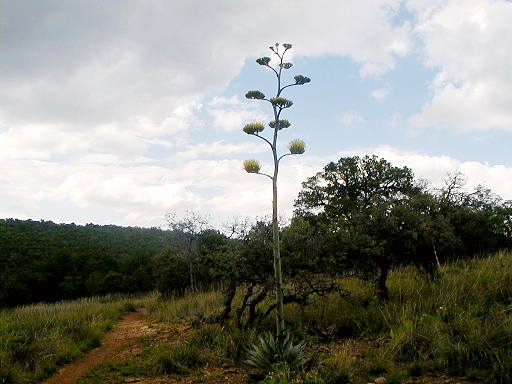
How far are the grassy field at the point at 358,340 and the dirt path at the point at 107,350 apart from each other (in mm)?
197

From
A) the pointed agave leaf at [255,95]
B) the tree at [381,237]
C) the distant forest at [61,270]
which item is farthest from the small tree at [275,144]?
the distant forest at [61,270]

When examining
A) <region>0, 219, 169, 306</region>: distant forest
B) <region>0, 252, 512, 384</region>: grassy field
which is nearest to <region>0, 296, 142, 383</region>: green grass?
<region>0, 252, 512, 384</region>: grassy field

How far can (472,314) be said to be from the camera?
7.02 metres

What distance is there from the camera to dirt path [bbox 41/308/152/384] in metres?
6.92

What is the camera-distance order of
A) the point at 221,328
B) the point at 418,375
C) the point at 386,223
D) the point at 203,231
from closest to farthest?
the point at 418,375
the point at 221,328
the point at 386,223
the point at 203,231

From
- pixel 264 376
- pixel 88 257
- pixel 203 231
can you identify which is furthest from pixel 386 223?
pixel 88 257

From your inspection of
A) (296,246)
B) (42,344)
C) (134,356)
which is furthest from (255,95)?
(42,344)

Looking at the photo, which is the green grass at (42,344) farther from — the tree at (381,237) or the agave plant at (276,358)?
the tree at (381,237)

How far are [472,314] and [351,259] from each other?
275 cm

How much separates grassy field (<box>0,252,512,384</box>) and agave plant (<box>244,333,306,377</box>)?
10 cm

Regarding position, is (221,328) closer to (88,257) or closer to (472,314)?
(472,314)

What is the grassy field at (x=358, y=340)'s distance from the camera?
223 inches

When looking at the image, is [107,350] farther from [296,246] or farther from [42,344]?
[296,246]

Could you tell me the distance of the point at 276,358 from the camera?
586 cm
